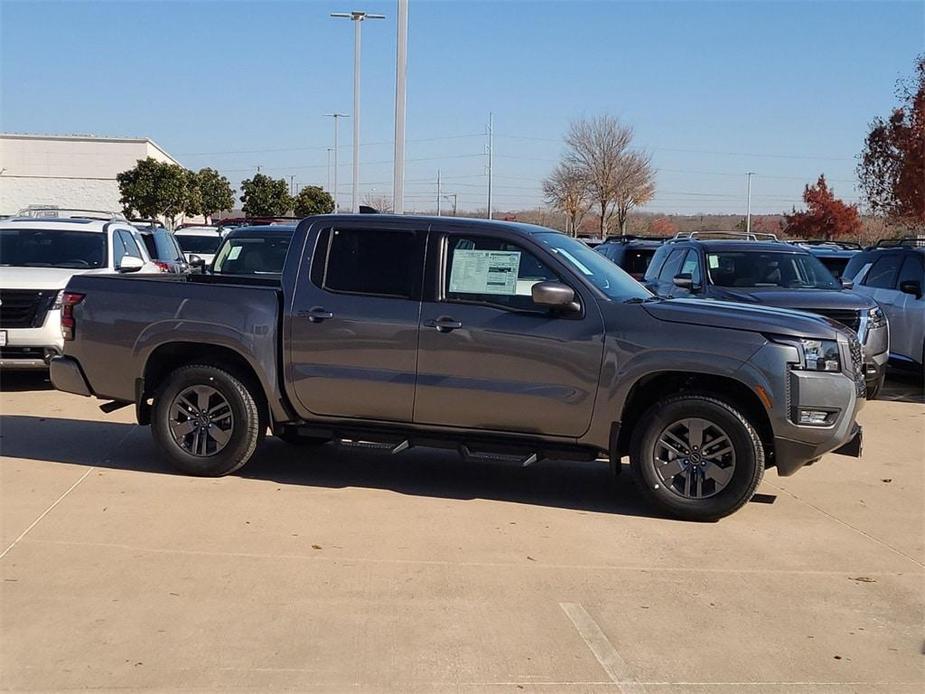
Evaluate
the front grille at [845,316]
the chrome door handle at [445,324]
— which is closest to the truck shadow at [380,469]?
the chrome door handle at [445,324]

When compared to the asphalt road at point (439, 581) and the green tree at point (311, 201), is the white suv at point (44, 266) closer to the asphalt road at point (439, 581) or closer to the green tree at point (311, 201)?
the asphalt road at point (439, 581)

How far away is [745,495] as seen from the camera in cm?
657

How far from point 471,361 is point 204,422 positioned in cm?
212

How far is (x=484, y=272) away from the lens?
7.07 meters

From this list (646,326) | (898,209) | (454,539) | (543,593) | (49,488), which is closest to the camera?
(543,593)

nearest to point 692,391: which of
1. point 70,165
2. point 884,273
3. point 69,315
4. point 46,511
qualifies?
point 46,511

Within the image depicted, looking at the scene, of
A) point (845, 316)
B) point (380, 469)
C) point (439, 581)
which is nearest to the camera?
point (439, 581)

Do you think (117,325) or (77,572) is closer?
(77,572)

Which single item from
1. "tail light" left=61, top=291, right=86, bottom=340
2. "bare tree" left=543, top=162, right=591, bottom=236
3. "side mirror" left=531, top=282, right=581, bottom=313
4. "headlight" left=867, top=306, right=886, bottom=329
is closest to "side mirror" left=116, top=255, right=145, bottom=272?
"tail light" left=61, top=291, right=86, bottom=340

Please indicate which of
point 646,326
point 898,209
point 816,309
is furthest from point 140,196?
point 646,326

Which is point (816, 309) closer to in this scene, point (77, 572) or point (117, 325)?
point (117, 325)

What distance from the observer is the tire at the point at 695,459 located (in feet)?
21.5

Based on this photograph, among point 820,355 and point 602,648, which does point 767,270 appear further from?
point 602,648

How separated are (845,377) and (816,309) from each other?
486 cm
